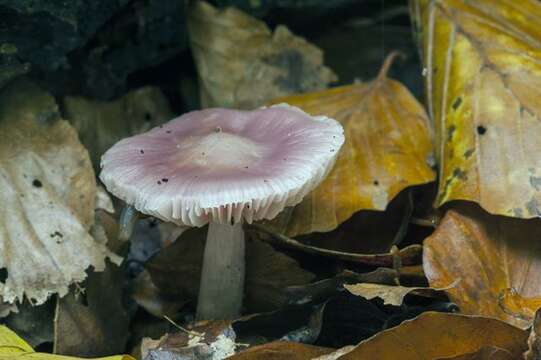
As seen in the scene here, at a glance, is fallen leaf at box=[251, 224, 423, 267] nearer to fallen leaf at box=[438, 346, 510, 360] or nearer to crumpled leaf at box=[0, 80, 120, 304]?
fallen leaf at box=[438, 346, 510, 360]

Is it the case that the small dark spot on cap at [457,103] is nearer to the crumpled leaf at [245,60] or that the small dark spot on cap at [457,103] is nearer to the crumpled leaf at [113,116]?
the crumpled leaf at [245,60]

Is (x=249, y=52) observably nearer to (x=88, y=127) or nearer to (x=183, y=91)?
(x=183, y=91)

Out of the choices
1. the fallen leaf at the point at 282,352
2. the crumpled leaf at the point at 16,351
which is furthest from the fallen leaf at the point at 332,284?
the crumpled leaf at the point at 16,351

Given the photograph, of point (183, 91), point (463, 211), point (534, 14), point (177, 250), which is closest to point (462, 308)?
point (463, 211)

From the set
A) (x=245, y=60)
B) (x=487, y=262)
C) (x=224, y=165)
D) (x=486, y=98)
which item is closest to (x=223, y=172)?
(x=224, y=165)

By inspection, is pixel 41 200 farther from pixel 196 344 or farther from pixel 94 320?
pixel 196 344

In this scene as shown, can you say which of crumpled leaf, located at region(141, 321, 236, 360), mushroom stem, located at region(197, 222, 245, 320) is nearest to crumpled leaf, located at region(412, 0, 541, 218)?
mushroom stem, located at region(197, 222, 245, 320)
